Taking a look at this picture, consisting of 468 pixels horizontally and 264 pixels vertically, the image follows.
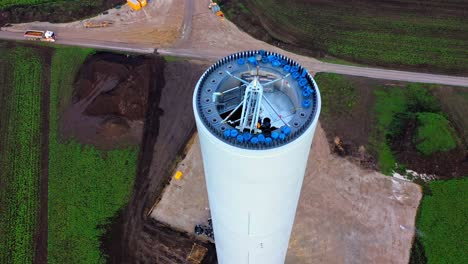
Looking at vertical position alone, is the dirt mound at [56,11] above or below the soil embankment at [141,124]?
above

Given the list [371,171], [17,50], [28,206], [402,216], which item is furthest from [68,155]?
[402,216]

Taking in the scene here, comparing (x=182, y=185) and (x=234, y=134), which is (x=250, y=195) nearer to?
(x=234, y=134)

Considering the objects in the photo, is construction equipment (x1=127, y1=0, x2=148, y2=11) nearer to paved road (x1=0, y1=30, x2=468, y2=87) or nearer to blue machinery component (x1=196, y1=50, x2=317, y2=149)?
paved road (x1=0, y1=30, x2=468, y2=87)

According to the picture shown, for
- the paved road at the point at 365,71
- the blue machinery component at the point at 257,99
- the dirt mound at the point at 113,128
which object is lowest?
the dirt mound at the point at 113,128

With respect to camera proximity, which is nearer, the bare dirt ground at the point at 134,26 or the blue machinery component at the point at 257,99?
the blue machinery component at the point at 257,99

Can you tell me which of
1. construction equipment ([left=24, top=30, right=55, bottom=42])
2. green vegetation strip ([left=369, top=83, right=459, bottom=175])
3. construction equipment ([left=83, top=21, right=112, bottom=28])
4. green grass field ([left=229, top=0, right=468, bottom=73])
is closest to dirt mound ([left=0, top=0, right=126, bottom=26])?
construction equipment ([left=83, top=21, right=112, bottom=28])

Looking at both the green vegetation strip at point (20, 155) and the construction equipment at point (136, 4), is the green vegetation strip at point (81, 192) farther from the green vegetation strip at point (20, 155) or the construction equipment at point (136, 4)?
the construction equipment at point (136, 4)

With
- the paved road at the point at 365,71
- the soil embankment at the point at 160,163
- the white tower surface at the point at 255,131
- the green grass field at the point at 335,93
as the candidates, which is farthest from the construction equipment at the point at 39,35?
the white tower surface at the point at 255,131

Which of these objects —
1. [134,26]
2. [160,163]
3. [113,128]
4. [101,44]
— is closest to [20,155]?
[113,128]
